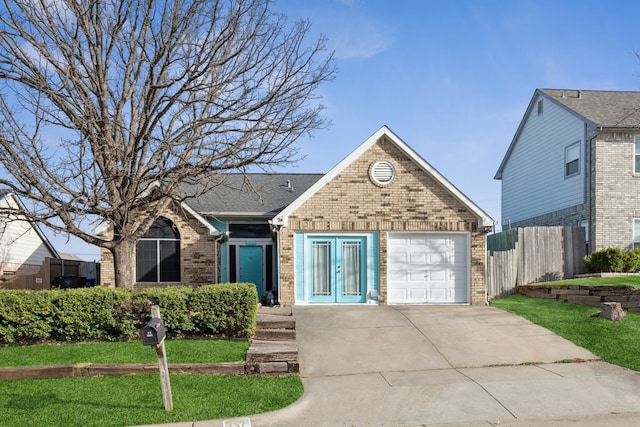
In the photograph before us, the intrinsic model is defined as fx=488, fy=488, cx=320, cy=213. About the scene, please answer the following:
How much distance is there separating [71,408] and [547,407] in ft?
21.8

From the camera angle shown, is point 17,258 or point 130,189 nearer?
point 130,189

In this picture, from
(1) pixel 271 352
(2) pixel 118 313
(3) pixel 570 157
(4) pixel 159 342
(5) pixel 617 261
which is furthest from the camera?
(3) pixel 570 157

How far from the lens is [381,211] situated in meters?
14.6

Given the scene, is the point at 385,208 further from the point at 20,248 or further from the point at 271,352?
the point at 20,248

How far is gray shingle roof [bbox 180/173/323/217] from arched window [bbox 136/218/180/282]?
4.21ft

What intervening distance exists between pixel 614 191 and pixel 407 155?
897 cm

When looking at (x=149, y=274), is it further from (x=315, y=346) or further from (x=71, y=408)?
(x=71, y=408)

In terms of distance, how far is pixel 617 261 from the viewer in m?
16.1

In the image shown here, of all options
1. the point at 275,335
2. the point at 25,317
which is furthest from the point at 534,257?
the point at 25,317

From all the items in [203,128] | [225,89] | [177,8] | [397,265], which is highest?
[177,8]

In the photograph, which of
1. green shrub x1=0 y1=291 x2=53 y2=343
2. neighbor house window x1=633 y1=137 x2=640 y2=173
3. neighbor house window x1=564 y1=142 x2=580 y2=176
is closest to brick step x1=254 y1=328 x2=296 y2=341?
green shrub x1=0 y1=291 x2=53 y2=343

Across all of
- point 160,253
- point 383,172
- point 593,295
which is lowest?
point 593,295

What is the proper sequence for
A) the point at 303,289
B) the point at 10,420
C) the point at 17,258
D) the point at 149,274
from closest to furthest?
1. the point at 10,420
2. the point at 303,289
3. the point at 149,274
4. the point at 17,258

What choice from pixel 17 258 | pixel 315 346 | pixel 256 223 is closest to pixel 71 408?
pixel 315 346
